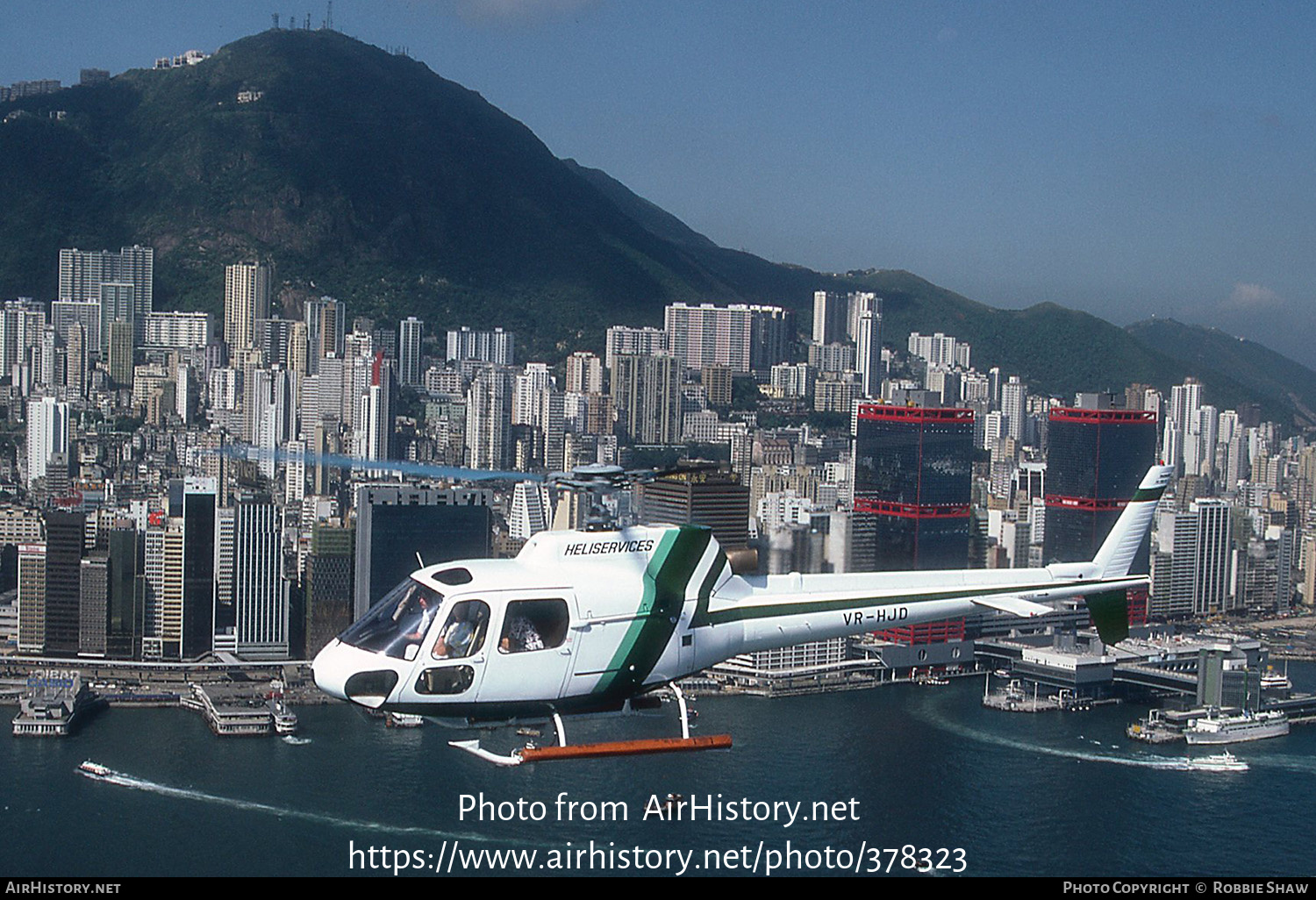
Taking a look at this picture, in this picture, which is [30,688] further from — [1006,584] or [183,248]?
[183,248]

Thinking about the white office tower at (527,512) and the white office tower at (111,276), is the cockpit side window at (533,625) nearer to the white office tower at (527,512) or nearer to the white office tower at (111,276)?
the white office tower at (527,512)

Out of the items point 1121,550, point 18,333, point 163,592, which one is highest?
point 18,333

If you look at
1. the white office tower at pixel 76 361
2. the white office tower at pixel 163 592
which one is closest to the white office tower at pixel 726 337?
the white office tower at pixel 76 361

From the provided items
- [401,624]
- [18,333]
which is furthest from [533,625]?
Answer: [18,333]

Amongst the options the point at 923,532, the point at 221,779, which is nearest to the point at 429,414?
the point at 923,532

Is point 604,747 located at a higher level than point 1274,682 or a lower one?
higher

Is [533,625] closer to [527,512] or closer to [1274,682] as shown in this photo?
[527,512]
